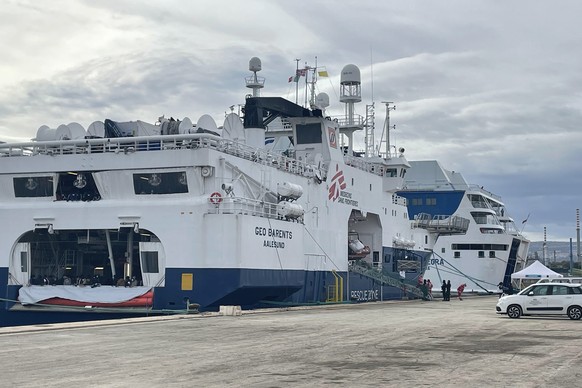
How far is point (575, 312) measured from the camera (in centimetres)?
2903

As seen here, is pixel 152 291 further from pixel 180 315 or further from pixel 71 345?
pixel 71 345

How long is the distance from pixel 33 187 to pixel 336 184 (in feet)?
55.0

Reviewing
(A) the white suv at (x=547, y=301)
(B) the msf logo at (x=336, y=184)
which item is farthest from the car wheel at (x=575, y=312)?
(B) the msf logo at (x=336, y=184)

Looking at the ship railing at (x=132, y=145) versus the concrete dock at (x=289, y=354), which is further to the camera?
the ship railing at (x=132, y=145)

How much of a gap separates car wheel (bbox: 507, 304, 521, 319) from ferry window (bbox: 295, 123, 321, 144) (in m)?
16.3

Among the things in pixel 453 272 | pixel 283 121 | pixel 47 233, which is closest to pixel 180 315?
pixel 47 233

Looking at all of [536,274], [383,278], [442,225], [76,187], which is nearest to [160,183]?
[76,187]

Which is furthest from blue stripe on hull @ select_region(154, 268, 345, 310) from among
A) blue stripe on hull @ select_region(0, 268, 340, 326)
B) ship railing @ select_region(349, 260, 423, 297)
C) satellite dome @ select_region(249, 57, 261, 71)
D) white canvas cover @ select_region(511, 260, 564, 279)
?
white canvas cover @ select_region(511, 260, 564, 279)

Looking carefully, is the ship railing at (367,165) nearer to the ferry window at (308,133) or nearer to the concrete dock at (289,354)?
the ferry window at (308,133)

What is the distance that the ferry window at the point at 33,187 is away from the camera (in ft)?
108

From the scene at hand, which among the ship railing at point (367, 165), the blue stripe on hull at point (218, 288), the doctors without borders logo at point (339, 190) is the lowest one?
the blue stripe on hull at point (218, 288)

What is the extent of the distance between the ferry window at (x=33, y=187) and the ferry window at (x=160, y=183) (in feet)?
12.9

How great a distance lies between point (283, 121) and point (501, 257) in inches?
1533

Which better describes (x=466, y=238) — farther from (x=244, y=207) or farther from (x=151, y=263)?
(x=151, y=263)
